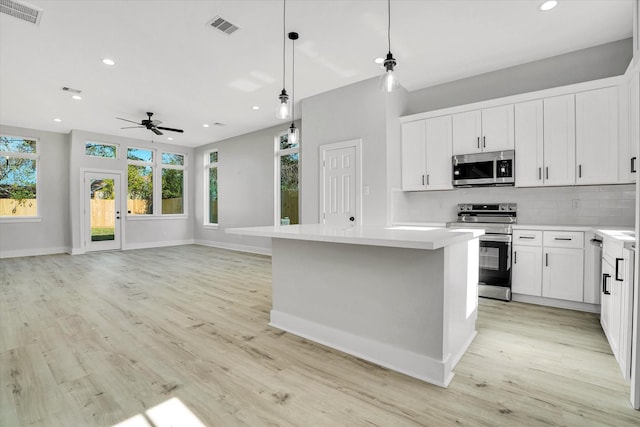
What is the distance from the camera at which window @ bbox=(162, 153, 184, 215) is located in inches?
360

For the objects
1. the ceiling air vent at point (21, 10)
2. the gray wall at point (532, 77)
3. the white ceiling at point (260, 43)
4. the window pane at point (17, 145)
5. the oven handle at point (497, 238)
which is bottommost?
the oven handle at point (497, 238)

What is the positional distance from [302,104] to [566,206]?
4.25 meters

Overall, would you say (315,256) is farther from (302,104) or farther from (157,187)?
(157,187)

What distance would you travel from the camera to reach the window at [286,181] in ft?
22.6

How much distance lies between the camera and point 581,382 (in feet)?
6.42

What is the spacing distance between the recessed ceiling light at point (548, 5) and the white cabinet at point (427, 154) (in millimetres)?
1528

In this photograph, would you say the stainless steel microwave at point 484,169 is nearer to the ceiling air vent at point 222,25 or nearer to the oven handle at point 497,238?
the oven handle at point 497,238

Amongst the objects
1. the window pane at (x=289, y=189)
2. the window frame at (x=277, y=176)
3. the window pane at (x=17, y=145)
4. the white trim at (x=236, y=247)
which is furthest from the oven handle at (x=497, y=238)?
the window pane at (x=17, y=145)

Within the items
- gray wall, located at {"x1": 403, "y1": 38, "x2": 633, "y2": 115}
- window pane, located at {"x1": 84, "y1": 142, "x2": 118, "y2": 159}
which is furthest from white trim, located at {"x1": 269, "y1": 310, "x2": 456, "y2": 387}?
window pane, located at {"x1": 84, "y1": 142, "x2": 118, "y2": 159}

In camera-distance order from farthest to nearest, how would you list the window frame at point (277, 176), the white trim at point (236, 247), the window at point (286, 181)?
1. the white trim at point (236, 247)
2. the window frame at point (277, 176)
3. the window at point (286, 181)

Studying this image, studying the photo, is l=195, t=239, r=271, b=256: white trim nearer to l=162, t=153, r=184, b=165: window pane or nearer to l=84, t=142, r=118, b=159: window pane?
l=162, t=153, r=184, b=165: window pane

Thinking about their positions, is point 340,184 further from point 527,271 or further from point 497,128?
point 527,271

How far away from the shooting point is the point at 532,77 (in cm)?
405

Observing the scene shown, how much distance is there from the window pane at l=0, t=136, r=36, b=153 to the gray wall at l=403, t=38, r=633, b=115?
28.3ft
